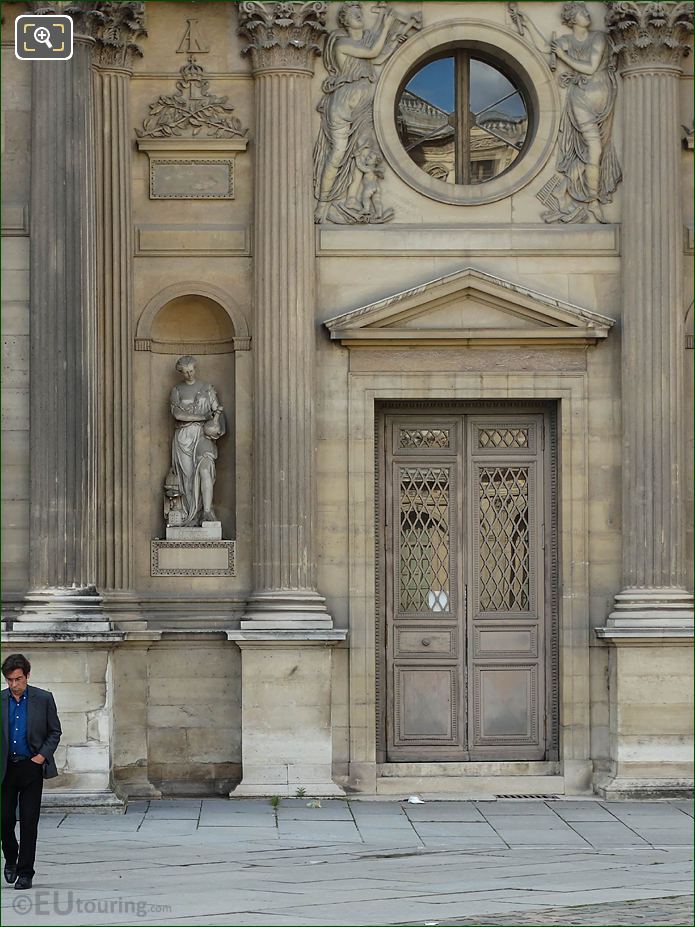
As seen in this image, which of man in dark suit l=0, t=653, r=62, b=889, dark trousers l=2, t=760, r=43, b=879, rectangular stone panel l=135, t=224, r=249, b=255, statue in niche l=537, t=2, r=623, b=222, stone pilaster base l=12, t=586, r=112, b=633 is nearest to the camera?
dark trousers l=2, t=760, r=43, b=879

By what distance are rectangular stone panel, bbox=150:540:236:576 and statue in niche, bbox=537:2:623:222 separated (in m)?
5.01

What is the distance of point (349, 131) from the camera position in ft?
65.7

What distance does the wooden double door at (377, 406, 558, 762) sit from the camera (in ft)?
66.1

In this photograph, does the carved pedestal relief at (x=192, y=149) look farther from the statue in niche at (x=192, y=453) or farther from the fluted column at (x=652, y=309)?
the fluted column at (x=652, y=309)

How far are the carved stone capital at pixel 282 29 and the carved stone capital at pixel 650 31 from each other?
10.4 ft

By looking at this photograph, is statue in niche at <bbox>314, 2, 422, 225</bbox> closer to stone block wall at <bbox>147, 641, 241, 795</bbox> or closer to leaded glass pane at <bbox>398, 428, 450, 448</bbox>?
leaded glass pane at <bbox>398, 428, 450, 448</bbox>

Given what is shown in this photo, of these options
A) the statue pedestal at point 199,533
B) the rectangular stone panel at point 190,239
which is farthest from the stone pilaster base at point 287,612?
the rectangular stone panel at point 190,239

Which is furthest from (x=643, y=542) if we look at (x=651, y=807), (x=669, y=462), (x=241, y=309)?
(x=241, y=309)

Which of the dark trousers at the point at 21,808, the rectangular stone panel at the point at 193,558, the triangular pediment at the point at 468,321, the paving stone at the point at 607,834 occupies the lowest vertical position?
the paving stone at the point at 607,834

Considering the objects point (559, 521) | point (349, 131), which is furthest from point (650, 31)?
point (559, 521)

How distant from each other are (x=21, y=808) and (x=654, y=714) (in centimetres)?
784

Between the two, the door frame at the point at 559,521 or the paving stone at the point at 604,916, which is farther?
the door frame at the point at 559,521

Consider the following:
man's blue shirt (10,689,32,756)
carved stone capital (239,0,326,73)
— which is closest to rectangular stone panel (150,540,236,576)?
carved stone capital (239,0,326,73)

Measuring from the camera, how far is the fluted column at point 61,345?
18.9 meters
